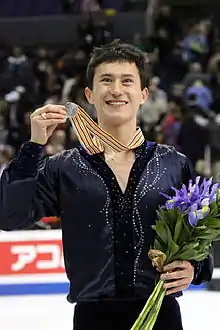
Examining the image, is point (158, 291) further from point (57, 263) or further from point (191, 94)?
point (191, 94)

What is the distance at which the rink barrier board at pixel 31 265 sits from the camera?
5.83 m

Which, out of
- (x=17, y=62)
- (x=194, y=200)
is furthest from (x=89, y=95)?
(x=17, y=62)

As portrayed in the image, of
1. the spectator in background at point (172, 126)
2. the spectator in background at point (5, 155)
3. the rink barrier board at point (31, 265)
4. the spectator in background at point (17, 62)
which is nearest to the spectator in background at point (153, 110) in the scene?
the spectator in background at point (172, 126)

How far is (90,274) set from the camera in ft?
6.88

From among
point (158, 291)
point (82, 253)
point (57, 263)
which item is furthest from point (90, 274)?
point (57, 263)

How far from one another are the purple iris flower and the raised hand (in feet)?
1.20

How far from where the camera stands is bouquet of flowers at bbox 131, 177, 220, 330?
193 cm

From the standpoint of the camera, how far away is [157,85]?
9797 mm

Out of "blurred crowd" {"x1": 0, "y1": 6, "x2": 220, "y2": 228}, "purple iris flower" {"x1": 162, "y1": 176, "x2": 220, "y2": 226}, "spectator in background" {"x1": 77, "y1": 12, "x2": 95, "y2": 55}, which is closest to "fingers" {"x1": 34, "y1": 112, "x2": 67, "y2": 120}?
"purple iris flower" {"x1": 162, "y1": 176, "x2": 220, "y2": 226}

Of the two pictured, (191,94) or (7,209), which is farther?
(191,94)

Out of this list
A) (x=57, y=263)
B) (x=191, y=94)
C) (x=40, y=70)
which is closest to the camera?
(x=57, y=263)

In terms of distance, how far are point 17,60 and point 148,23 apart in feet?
7.29

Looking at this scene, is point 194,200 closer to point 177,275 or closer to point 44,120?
point 177,275

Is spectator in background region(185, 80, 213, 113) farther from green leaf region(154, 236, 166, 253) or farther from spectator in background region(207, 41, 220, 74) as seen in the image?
green leaf region(154, 236, 166, 253)
